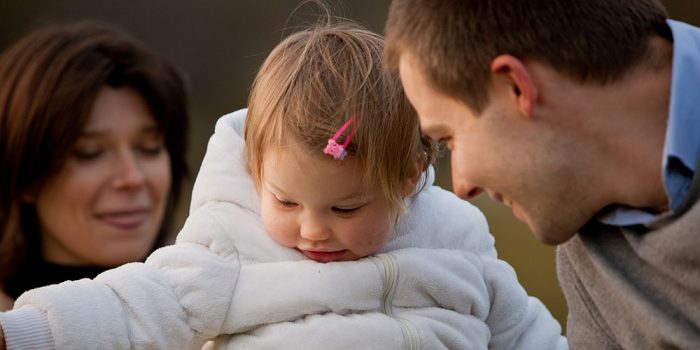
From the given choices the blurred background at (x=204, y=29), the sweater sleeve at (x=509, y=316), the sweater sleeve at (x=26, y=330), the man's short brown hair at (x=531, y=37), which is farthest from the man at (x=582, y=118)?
the blurred background at (x=204, y=29)

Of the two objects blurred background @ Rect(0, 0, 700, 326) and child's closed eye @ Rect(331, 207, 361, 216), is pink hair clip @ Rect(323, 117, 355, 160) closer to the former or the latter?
child's closed eye @ Rect(331, 207, 361, 216)

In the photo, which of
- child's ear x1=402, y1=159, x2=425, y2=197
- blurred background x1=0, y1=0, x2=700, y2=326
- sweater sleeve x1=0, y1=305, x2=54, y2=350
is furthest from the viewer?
blurred background x1=0, y1=0, x2=700, y2=326

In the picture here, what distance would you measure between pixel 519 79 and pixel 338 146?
41cm

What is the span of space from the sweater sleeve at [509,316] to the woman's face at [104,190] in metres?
1.82

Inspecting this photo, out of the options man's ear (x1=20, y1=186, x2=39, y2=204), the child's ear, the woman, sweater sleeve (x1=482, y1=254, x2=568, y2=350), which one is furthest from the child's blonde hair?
man's ear (x1=20, y1=186, x2=39, y2=204)

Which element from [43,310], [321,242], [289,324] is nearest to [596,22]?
[321,242]

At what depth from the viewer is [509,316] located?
2688 millimetres

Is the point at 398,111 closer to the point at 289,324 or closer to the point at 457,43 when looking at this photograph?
the point at 457,43

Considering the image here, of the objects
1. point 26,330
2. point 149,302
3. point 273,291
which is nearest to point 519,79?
point 273,291

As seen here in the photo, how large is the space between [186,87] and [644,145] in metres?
2.66

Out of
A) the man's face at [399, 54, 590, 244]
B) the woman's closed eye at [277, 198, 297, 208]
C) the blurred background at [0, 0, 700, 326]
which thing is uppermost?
the man's face at [399, 54, 590, 244]

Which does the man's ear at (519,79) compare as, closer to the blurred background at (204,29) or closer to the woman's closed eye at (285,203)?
the woman's closed eye at (285,203)

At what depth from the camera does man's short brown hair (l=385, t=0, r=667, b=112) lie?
2131 mm

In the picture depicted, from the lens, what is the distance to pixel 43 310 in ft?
7.48
